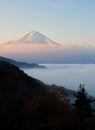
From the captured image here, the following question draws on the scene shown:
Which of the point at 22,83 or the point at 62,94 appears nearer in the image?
the point at 62,94

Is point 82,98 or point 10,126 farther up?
point 82,98

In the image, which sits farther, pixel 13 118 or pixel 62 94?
pixel 62 94

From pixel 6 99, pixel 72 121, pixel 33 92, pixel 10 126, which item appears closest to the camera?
pixel 10 126

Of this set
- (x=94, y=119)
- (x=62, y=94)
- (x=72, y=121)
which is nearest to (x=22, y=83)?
(x=62, y=94)

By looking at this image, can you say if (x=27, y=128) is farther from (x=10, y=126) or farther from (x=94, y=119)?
(x=94, y=119)

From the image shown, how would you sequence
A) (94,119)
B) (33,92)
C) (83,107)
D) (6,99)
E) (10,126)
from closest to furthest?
(10,126)
(83,107)
(94,119)
(6,99)
(33,92)

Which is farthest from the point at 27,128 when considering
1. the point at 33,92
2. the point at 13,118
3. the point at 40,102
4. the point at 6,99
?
the point at 33,92

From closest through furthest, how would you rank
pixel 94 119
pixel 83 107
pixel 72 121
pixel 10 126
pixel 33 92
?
pixel 10 126
pixel 83 107
pixel 72 121
pixel 94 119
pixel 33 92

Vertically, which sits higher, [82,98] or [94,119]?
[82,98]

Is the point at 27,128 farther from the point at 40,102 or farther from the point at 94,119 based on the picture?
the point at 94,119
